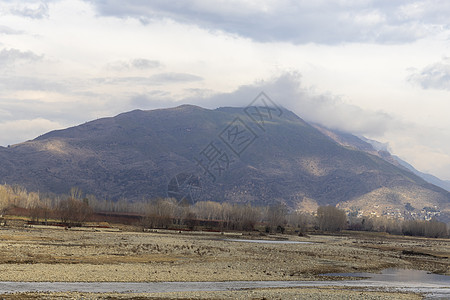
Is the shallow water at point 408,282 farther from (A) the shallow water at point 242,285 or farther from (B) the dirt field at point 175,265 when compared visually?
(B) the dirt field at point 175,265

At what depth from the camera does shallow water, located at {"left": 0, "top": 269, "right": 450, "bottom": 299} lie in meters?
34.1

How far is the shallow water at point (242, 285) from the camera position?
112 ft

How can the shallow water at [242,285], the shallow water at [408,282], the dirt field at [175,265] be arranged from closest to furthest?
the shallow water at [242,285], the dirt field at [175,265], the shallow water at [408,282]

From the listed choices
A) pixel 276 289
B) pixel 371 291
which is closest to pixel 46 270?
pixel 276 289

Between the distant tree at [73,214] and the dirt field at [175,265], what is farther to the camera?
the distant tree at [73,214]

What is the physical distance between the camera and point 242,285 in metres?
40.5

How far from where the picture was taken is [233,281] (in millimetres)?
42750

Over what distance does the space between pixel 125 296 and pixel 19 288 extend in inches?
277

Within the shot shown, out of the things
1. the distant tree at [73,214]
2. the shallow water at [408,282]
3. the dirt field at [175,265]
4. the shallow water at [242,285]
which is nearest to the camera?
the shallow water at [242,285]

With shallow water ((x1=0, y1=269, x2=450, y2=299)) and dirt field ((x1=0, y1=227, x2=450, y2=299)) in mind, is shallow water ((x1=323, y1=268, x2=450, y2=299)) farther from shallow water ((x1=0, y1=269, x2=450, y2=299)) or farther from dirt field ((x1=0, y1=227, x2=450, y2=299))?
dirt field ((x1=0, y1=227, x2=450, y2=299))

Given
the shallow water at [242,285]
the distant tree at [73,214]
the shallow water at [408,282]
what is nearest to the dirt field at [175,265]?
the shallow water at [242,285]

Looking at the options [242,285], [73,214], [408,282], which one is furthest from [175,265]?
[73,214]

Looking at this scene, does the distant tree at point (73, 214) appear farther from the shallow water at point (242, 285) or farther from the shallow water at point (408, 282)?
the shallow water at point (242, 285)

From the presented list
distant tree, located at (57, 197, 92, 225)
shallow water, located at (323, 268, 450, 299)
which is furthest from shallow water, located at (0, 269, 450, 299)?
distant tree, located at (57, 197, 92, 225)
